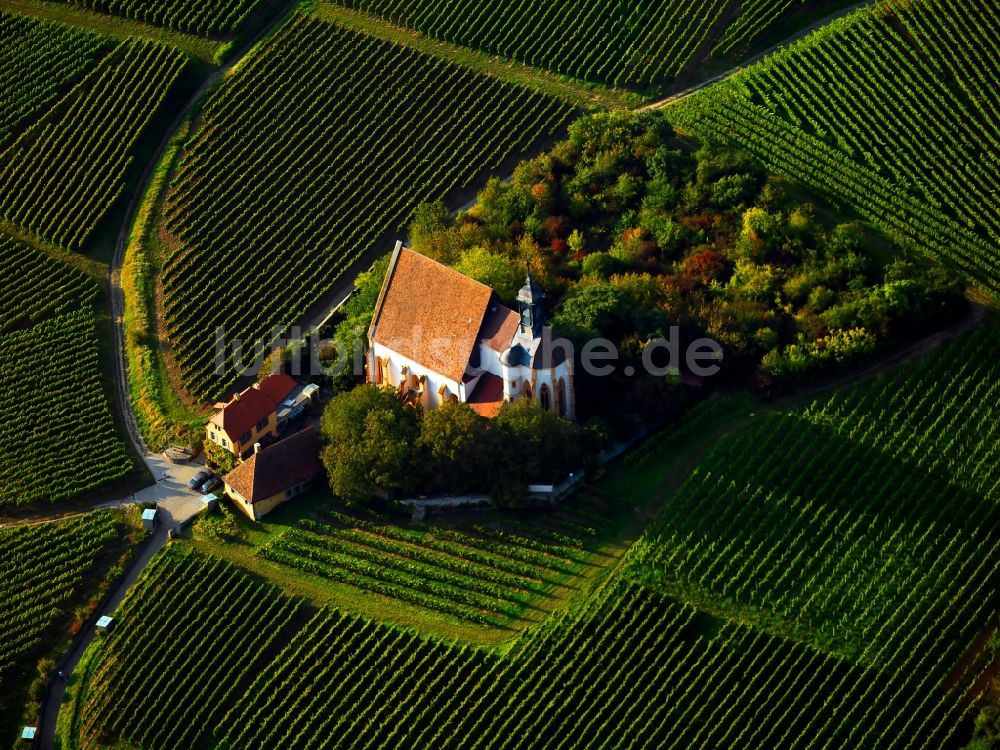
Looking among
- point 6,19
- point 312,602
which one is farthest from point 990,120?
point 6,19

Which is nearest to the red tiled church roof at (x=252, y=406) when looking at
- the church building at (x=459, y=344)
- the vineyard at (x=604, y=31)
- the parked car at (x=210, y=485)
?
the parked car at (x=210, y=485)

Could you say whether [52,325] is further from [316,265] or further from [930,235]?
[930,235]

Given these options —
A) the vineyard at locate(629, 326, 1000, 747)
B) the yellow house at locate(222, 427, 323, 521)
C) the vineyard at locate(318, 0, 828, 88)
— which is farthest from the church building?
the vineyard at locate(318, 0, 828, 88)

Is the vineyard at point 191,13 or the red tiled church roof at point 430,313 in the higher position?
the vineyard at point 191,13

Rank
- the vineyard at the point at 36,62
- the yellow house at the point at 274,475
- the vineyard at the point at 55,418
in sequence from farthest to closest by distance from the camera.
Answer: the vineyard at the point at 36,62, the vineyard at the point at 55,418, the yellow house at the point at 274,475

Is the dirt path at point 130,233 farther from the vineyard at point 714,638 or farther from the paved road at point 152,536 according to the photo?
the vineyard at point 714,638

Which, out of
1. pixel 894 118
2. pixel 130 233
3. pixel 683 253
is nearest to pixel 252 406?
pixel 130 233

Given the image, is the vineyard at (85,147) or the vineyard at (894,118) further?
the vineyard at (85,147)

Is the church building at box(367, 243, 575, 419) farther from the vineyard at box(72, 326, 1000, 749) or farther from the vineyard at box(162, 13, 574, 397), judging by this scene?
the vineyard at box(162, 13, 574, 397)

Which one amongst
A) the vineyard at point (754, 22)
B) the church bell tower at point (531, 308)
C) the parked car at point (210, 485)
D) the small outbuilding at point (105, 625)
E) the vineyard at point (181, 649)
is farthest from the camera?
the vineyard at point (754, 22)
